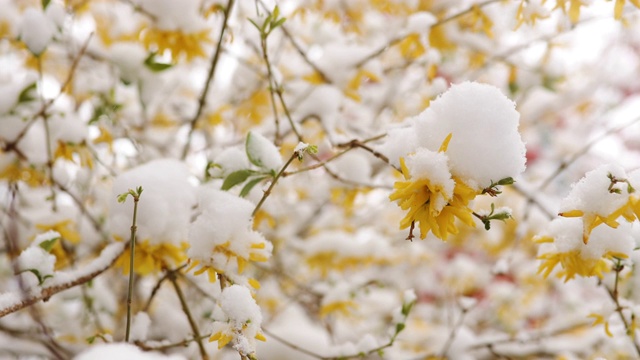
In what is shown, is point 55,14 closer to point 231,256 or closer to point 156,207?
point 156,207

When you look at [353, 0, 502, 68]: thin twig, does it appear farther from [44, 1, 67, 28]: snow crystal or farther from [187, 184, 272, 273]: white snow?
[44, 1, 67, 28]: snow crystal

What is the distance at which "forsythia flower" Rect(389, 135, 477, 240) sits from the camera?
0.61m

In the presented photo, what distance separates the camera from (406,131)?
0.76 metres

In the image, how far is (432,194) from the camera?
624mm

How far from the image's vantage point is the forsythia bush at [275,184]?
26.3 inches

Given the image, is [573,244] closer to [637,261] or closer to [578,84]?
[637,261]

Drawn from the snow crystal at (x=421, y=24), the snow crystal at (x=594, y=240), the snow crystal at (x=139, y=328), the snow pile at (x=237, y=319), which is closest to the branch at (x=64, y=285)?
the snow crystal at (x=139, y=328)

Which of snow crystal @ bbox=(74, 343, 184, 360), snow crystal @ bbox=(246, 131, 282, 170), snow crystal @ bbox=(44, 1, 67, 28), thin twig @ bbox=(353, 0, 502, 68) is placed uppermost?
thin twig @ bbox=(353, 0, 502, 68)

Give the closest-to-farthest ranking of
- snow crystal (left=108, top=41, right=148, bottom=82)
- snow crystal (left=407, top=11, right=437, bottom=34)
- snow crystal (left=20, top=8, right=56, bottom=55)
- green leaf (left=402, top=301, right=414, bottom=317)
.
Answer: green leaf (left=402, top=301, right=414, bottom=317), snow crystal (left=20, top=8, right=56, bottom=55), snow crystal (left=407, top=11, right=437, bottom=34), snow crystal (left=108, top=41, right=148, bottom=82)

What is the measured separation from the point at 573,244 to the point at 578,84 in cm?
356

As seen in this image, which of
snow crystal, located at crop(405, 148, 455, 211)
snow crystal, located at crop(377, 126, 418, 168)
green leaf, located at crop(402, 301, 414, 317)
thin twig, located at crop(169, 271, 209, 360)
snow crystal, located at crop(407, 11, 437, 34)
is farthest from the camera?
snow crystal, located at crop(407, 11, 437, 34)

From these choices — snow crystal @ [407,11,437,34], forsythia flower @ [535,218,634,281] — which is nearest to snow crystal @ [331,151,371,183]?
snow crystal @ [407,11,437,34]

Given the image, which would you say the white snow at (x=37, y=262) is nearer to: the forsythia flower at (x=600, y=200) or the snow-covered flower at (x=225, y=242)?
the snow-covered flower at (x=225, y=242)

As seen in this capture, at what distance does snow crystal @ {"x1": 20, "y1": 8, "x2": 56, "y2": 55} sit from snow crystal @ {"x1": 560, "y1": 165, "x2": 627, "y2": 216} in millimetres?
1087
